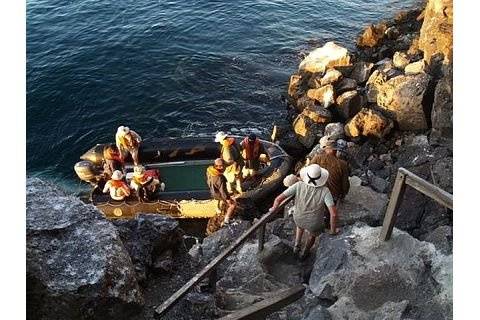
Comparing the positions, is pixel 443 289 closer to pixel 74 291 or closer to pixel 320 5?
pixel 74 291

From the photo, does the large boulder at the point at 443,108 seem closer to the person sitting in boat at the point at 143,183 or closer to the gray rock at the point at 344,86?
the gray rock at the point at 344,86

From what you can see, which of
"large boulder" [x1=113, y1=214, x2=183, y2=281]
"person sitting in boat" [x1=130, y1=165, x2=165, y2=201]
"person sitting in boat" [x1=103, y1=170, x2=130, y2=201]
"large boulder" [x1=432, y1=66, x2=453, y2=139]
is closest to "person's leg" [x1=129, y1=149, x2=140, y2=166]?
"person sitting in boat" [x1=130, y1=165, x2=165, y2=201]

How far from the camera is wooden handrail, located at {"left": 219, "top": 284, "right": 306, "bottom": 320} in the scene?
566cm

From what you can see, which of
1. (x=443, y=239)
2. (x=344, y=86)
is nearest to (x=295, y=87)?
(x=344, y=86)

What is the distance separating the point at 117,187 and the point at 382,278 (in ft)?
24.6

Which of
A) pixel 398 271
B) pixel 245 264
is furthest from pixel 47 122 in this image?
pixel 398 271

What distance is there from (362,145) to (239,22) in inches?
515

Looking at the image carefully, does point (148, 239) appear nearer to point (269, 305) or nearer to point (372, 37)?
point (269, 305)

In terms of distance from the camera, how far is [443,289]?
5375 millimetres

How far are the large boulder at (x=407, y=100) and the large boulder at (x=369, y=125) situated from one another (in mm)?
352

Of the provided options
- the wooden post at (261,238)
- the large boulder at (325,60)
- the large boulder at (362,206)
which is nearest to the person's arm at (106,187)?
the wooden post at (261,238)

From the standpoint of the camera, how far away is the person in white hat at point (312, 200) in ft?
21.5
